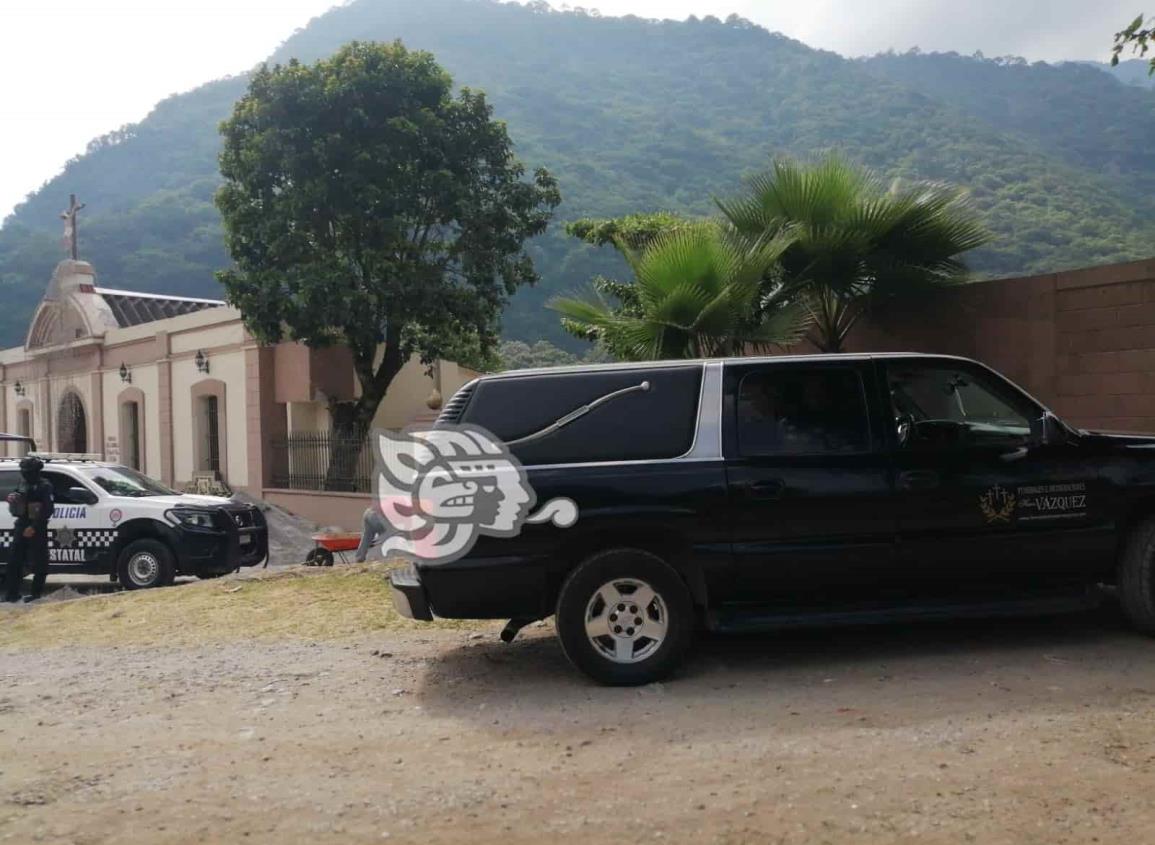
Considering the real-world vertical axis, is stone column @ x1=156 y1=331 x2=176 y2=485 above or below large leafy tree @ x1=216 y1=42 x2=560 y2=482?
below

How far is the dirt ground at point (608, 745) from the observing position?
4.11 m

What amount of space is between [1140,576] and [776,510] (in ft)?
7.41

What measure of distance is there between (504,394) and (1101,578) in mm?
3719

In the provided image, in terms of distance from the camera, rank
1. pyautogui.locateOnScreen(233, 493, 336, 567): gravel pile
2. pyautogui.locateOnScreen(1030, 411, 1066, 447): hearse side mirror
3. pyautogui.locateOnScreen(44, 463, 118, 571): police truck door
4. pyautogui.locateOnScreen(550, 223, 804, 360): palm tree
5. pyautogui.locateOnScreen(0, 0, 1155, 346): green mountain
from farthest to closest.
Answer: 1. pyautogui.locateOnScreen(0, 0, 1155, 346): green mountain
2. pyautogui.locateOnScreen(233, 493, 336, 567): gravel pile
3. pyautogui.locateOnScreen(44, 463, 118, 571): police truck door
4. pyautogui.locateOnScreen(550, 223, 804, 360): palm tree
5. pyautogui.locateOnScreen(1030, 411, 1066, 447): hearse side mirror

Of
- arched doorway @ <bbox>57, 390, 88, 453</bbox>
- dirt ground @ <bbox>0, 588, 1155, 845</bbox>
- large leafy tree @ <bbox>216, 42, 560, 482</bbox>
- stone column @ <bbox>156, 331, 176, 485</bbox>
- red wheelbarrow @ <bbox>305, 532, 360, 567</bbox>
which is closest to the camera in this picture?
dirt ground @ <bbox>0, 588, 1155, 845</bbox>

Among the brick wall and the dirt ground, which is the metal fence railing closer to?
the brick wall

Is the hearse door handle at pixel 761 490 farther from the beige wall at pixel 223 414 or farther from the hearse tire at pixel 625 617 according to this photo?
the beige wall at pixel 223 414

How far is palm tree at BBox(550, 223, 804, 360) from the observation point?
9414mm

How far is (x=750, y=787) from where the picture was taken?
4.38 m

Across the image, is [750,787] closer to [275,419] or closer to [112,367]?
[275,419]

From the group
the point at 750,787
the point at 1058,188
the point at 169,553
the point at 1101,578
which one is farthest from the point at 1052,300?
the point at 1058,188

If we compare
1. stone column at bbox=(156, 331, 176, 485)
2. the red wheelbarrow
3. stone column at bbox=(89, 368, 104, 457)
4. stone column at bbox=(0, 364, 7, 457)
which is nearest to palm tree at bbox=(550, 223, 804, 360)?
the red wheelbarrow

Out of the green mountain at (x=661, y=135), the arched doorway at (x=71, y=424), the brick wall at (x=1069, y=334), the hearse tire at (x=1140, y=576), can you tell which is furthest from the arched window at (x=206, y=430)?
the hearse tire at (x=1140, y=576)

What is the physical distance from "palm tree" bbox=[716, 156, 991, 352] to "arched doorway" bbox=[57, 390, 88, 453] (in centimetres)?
2400
